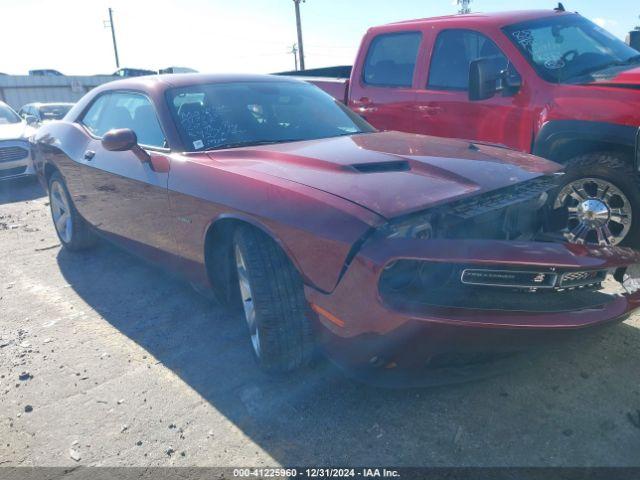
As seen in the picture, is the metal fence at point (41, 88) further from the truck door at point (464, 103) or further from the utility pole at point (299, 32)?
the truck door at point (464, 103)

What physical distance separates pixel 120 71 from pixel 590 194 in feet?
101

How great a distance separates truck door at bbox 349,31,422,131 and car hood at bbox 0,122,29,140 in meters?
6.16

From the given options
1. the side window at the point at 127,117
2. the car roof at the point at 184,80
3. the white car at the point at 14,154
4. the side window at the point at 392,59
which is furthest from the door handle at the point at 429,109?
the white car at the point at 14,154

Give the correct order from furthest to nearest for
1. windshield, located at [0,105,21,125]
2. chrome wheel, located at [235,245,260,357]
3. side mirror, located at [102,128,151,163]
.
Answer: windshield, located at [0,105,21,125], side mirror, located at [102,128,151,163], chrome wheel, located at [235,245,260,357]

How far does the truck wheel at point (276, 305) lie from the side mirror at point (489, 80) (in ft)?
8.68

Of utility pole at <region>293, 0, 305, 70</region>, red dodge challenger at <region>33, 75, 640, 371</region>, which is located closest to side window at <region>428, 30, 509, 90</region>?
red dodge challenger at <region>33, 75, 640, 371</region>

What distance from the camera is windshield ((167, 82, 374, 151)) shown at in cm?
340

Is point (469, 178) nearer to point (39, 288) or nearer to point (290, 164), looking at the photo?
point (290, 164)

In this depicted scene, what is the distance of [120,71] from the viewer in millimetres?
30375

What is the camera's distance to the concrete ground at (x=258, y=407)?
2.26 metres

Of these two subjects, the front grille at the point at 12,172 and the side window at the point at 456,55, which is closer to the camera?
the side window at the point at 456,55

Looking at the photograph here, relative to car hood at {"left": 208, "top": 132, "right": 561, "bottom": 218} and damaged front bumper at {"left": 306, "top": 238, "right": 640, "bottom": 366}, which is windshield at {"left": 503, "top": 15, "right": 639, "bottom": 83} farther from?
damaged front bumper at {"left": 306, "top": 238, "right": 640, "bottom": 366}

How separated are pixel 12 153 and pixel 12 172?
1.03ft

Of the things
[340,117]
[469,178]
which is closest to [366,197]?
[469,178]
